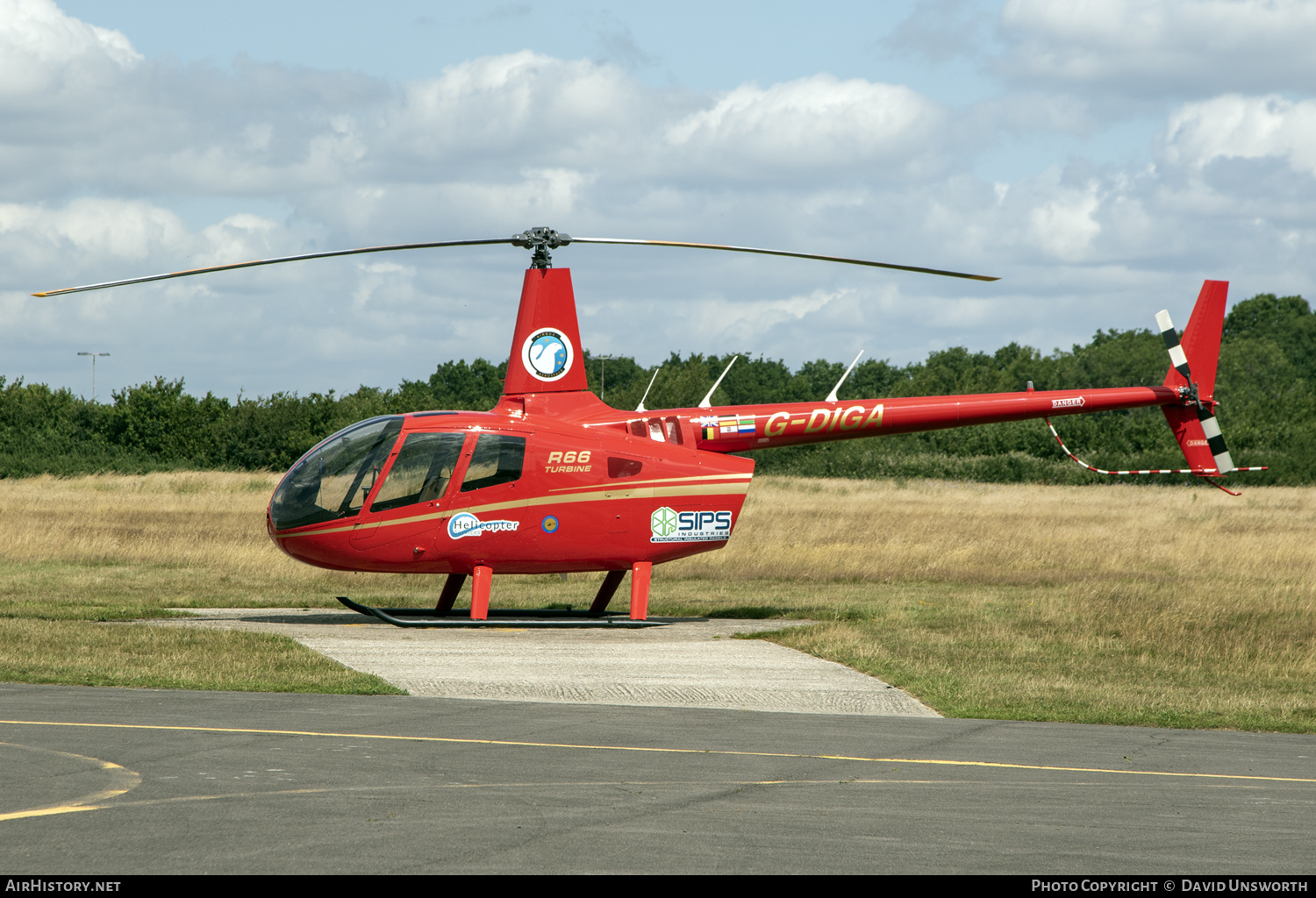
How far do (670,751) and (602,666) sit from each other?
172 inches

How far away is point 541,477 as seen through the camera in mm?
16406

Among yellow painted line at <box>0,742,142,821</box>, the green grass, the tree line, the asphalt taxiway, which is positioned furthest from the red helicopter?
the tree line

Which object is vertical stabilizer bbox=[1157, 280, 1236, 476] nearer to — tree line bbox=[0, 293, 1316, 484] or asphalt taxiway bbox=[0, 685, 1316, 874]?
asphalt taxiway bbox=[0, 685, 1316, 874]

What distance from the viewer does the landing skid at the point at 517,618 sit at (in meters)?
16.1

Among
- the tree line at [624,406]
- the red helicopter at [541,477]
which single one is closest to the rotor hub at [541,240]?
the red helicopter at [541,477]

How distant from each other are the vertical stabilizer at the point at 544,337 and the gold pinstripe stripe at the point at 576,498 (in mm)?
1567

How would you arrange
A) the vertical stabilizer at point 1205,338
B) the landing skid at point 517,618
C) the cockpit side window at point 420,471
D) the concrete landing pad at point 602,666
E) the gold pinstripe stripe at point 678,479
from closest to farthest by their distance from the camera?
the concrete landing pad at point 602,666, the cockpit side window at point 420,471, the landing skid at point 517,618, the gold pinstripe stripe at point 678,479, the vertical stabilizer at point 1205,338

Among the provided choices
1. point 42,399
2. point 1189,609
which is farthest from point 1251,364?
point 1189,609

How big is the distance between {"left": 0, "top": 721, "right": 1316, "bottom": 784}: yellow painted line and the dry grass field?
2222mm

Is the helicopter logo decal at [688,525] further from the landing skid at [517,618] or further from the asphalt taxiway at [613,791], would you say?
the asphalt taxiway at [613,791]

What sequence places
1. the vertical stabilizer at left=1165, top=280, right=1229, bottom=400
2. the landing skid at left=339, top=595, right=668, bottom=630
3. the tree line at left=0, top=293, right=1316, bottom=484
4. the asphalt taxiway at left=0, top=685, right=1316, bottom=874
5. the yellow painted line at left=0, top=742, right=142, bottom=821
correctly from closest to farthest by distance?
the asphalt taxiway at left=0, top=685, right=1316, bottom=874, the yellow painted line at left=0, top=742, right=142, bottom=821, the landing skid at left=339, top=595, right=668, bottom=630, the vertical stabilizer at left=1165, top=280, right=1229, bottom=400, the tree line at left=0, top=293, right=1316, bottom=484

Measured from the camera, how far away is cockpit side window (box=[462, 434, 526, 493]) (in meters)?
16.2

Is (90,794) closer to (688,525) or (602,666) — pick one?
(602,666)

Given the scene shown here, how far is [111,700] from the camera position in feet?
35.5
